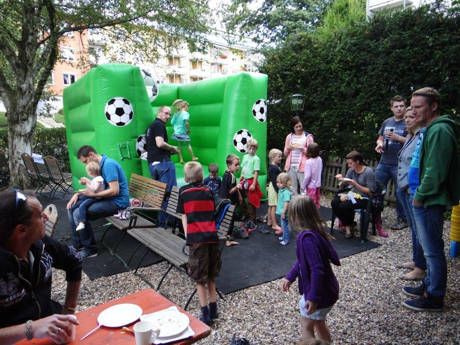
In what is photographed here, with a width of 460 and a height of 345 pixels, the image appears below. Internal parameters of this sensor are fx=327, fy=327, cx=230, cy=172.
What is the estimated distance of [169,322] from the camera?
1.57 metres

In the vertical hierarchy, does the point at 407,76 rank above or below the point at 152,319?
above

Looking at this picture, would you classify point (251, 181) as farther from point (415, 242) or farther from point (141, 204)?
point (415, 242)

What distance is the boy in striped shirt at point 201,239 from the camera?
2885mm

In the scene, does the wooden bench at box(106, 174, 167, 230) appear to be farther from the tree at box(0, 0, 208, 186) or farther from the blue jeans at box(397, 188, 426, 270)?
the tree at box(0, 0, 208, 186)

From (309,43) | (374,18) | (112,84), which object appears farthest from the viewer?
(309,43)

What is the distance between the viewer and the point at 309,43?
8.33 m

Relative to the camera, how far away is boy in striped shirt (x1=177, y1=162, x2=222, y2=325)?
288 centimetres

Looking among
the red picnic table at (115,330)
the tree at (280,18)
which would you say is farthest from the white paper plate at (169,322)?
the tree at (280,18)

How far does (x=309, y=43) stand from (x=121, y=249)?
22.0ft

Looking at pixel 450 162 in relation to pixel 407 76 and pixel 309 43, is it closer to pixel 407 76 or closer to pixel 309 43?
pixel 407 76

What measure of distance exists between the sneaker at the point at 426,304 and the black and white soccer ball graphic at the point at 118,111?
5.30 metres

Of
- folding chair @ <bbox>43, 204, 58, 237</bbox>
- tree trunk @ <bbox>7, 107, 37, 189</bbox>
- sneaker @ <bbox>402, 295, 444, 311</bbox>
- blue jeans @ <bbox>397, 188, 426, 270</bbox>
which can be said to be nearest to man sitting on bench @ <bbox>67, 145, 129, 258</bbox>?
folding chair @ <bbox>43, 204, 58, 237</bbox>

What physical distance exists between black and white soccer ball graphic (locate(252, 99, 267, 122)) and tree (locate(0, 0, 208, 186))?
428 cm

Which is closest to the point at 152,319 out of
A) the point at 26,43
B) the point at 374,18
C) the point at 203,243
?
the point at 203,243
